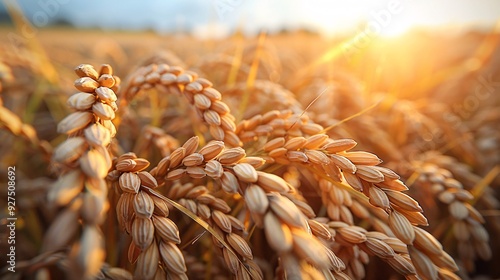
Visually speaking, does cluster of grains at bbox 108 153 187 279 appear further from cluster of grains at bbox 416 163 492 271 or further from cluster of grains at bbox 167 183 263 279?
cluster of grains at bbox 416 163 492 271

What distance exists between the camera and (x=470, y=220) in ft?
2.72

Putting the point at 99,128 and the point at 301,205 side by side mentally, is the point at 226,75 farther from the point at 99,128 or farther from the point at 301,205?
the point at 99,128

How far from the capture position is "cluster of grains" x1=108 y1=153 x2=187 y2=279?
50 centimetres

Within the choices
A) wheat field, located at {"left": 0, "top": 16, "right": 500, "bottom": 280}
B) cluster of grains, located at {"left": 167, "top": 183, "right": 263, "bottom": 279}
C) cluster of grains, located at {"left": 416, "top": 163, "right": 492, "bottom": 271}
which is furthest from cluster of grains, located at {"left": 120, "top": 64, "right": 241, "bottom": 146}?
cluster of grains, located at {"left": 416, "top": 163, "right": 492, "bottom": 271}

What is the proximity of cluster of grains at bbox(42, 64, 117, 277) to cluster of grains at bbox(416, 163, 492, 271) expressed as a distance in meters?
0.77

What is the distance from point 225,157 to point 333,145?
19 cm

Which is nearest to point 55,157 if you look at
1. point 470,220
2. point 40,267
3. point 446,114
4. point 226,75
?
point 40,267

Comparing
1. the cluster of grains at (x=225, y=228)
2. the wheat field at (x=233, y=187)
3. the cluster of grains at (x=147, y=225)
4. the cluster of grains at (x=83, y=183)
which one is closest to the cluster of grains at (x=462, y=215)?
the wheat field at (x=233, y=187)

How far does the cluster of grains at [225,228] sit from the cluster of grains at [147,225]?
0.08 metres

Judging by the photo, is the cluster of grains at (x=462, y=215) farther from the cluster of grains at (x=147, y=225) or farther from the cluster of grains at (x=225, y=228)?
the cluster of grains at (x=147, y=225)

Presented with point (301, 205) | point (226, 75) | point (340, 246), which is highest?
point (226, 75)

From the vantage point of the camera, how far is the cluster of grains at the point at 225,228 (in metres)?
0.57

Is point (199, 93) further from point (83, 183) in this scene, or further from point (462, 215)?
point (462, 215)

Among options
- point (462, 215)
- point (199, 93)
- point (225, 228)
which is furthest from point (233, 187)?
point (462, 215)
